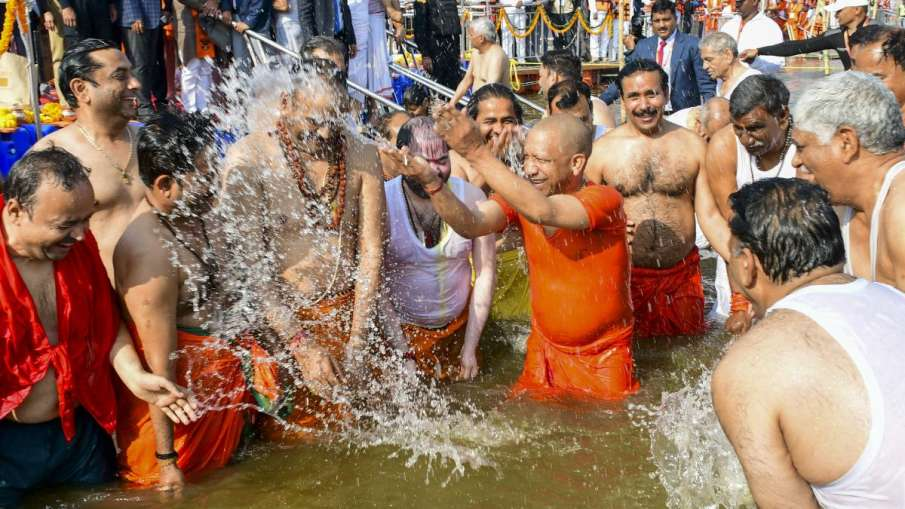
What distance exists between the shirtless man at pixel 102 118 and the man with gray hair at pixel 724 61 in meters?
4.91

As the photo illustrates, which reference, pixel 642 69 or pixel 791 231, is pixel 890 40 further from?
pixel 791 231

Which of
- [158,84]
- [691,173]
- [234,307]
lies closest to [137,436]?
[234,307]

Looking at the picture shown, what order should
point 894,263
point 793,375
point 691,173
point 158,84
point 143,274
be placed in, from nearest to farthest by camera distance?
point 793,375, point 894,263, point 143,274, point 691,173, point 158,84

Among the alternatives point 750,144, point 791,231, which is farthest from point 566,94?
point 791,231

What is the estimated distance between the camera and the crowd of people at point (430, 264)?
2.25 m

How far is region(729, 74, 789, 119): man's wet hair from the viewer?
4.63 metres

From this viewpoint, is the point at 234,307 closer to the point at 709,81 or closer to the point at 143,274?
the point at 143,274

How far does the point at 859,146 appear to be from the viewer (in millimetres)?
3061

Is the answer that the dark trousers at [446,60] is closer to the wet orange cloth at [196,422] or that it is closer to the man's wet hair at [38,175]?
Result: the wet orange cloth at [196,422]

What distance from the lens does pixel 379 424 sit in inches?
169

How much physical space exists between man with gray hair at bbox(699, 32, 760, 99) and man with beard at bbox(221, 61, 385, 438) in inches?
167

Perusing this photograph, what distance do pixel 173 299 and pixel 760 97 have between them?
10.5ft

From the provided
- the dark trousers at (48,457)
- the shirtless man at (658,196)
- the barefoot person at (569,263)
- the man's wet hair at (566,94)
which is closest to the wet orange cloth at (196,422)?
the dark trousers at (48,457)

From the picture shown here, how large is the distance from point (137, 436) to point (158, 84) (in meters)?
4.97
